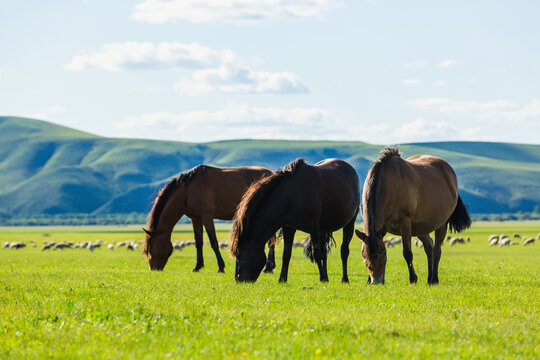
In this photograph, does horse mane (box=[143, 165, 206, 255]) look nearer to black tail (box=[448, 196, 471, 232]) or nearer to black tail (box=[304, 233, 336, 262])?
black tail (box=[304, 233, 336, 262])

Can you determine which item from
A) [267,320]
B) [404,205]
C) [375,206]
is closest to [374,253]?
[375,206]

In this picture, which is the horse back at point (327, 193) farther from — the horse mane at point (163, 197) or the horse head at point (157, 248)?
the horse head at point (157, 248)

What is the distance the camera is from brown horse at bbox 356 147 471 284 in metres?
17.0

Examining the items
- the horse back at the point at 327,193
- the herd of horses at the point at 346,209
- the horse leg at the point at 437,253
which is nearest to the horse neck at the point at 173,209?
the herd of horses at the point at 346,209

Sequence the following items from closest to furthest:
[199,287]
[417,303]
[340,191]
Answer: [417,303] → [199,287] → [340,191]

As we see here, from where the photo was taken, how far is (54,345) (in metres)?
9.31

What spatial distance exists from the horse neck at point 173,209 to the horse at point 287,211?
5.82m

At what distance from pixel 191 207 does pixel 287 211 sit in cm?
649

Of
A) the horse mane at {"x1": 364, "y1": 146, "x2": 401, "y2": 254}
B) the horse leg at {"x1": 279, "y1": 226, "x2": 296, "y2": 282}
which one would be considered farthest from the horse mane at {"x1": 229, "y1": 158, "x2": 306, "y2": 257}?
the horse mane at {"x1": 364, "y1": 146, "x2": 401, "y2": 254}

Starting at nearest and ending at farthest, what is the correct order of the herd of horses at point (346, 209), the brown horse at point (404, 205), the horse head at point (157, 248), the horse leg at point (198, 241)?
the brown horse at point (404, 205)
the herd of horses at point (346, 209)
the horse head at point (157, 248)
the horse leg at point (198, 241)

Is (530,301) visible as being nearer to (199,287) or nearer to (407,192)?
(407,192)

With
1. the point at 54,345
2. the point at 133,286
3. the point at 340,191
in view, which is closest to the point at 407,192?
the point at 340,191

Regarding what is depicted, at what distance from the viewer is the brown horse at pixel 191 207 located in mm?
23562

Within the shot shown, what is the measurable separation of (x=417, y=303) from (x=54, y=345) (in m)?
7.04
